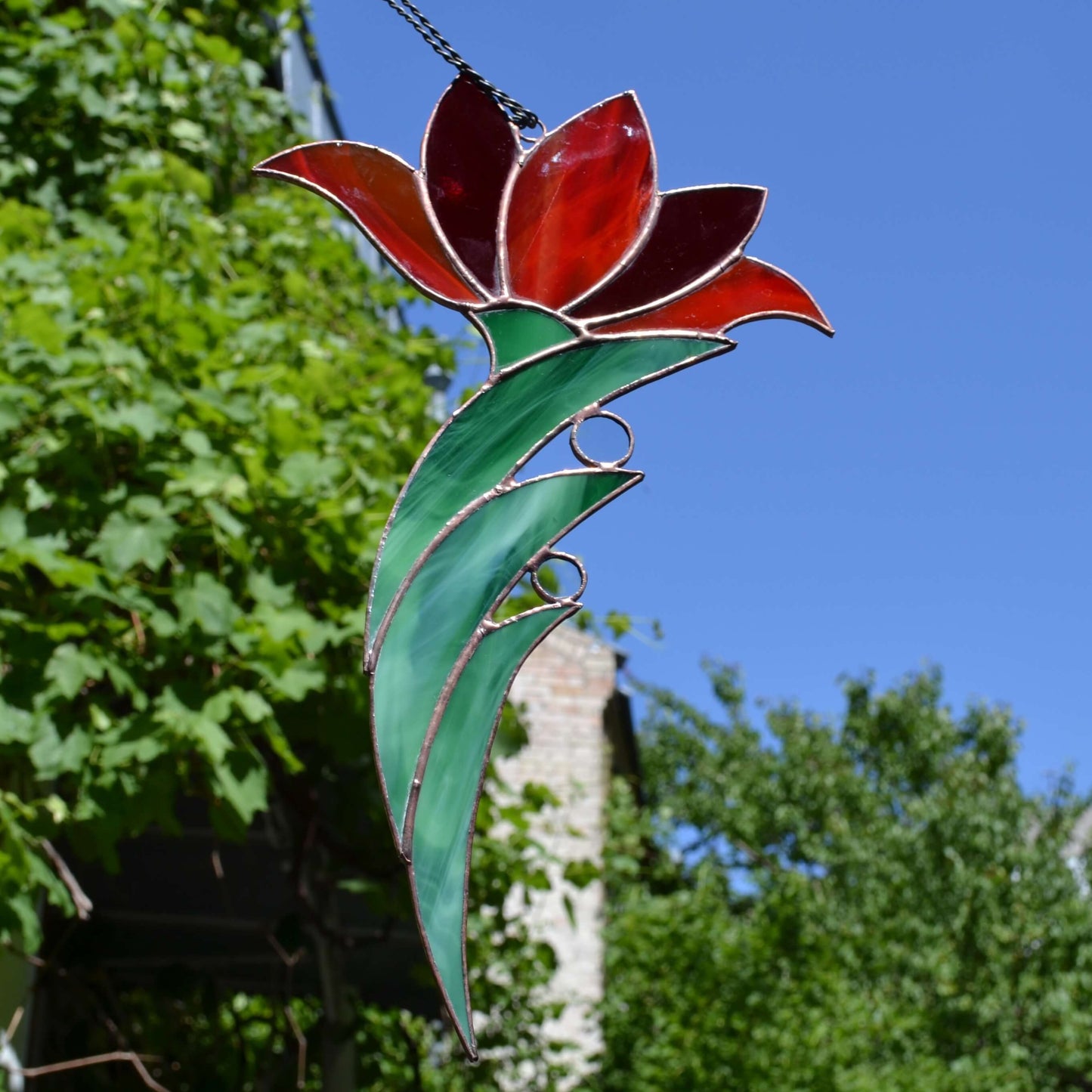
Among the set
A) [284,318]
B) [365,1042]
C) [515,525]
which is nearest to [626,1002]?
[365,1042]

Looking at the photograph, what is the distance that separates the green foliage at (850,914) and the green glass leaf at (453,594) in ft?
19.3

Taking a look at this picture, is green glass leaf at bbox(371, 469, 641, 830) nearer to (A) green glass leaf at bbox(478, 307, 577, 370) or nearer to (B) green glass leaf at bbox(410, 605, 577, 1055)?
(B) green glass leaf at bbox(410, 605, 577, 1055)

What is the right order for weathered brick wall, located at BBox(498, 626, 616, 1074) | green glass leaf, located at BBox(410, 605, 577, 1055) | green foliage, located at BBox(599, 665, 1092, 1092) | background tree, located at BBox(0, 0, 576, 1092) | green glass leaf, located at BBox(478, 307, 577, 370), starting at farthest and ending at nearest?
weathered brick wall, located at BBox(498, 626, 616, 1074) → green foliage, located at BBox(599, 665, 1092, 1092) → background tree, located at BBox(0, 0, 576, 1092) → green glass leaf, located at BBox(478, 307, 577, 370) → green glass leaf, located at BBox(410, 605, 577, 1055)

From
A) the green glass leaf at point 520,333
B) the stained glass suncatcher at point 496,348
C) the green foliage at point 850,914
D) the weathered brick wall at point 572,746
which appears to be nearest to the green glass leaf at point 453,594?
the stained glass suncatcher at point 496,348

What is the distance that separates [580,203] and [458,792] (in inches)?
29.0

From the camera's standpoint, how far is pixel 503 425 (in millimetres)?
1734

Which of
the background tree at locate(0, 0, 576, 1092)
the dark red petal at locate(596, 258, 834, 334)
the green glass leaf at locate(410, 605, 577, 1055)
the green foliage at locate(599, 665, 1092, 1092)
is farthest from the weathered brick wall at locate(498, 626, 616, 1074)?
the green glass leaf at locate(410, 605, 577, 1055)

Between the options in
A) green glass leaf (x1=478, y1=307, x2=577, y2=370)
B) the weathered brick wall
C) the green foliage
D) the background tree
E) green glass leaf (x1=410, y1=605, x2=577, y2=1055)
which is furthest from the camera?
the weathered brick wall

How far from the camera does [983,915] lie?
50.8 feet

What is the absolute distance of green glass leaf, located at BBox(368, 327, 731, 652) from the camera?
167 centimetres

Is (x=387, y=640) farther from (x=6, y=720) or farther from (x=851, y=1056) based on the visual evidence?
(x=851, y=1056)

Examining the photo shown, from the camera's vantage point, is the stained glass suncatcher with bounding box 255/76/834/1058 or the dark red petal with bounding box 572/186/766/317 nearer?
the stained glass suncatcher with bounding box 255/76/834/1058

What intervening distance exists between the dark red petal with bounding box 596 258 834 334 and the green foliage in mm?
5810

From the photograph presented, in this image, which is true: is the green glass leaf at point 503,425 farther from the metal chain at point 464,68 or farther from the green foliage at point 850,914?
the green foliage at point 850,914
